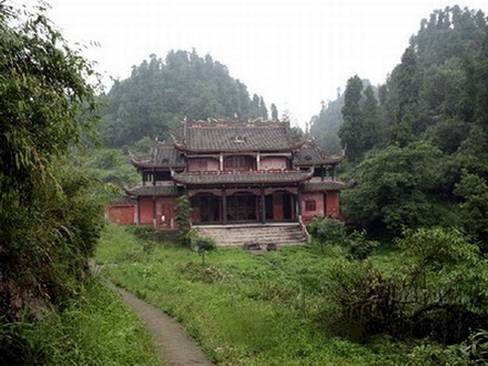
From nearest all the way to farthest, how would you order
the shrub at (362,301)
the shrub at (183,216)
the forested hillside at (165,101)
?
the shrub at (362,301) < the shrub at (183,216) < the forested hillside at (165,101)

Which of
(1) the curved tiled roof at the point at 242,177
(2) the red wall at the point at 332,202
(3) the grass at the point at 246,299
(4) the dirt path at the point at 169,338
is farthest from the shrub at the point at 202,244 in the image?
(4) the dirt path at the point at 169,338

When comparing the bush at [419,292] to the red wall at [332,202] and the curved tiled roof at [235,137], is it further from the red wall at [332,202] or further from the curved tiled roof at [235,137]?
the curved tiled roof at [235,137]

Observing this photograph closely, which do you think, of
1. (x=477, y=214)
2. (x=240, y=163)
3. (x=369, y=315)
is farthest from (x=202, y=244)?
(x=369, y=315)

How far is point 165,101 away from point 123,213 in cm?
5909

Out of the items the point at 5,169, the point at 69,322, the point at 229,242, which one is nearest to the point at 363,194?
the point at 229,242

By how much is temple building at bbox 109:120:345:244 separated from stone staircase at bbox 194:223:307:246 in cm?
71

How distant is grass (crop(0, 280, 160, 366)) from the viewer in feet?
21.7

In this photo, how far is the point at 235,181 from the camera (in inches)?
1243

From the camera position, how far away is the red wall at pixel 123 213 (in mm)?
34562

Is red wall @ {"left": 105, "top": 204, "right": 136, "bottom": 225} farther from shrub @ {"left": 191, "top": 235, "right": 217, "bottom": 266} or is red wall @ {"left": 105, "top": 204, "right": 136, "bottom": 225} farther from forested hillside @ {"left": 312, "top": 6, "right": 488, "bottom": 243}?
forested hillside @ {"left": 312, "top": 6, "right": 488, "bottom": 243}

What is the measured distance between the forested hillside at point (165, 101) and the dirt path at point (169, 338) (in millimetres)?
59157

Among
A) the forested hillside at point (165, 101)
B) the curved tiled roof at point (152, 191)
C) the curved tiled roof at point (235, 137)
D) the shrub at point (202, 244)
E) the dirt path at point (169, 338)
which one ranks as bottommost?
the dirt path at point (169, 338)

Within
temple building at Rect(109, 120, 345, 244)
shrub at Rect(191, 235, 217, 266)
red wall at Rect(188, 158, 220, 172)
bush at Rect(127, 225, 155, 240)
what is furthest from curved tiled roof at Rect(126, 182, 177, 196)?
shrub at Rect(191, 235, 217, 266)

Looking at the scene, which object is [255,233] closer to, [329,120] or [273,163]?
[273,163]
